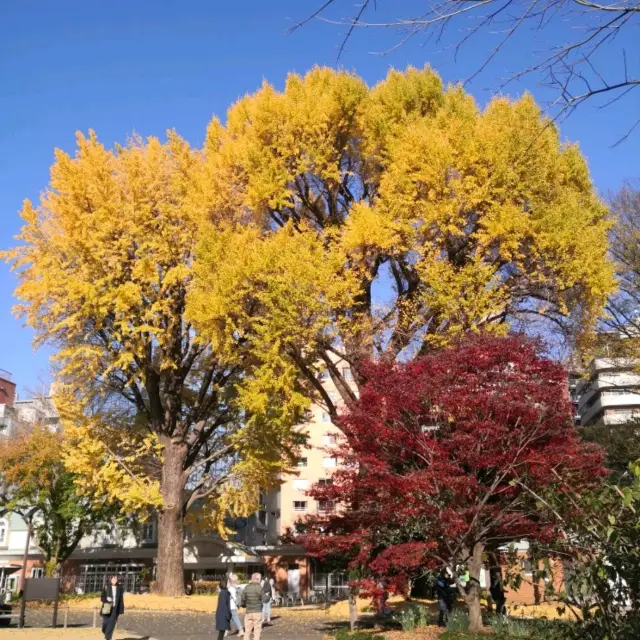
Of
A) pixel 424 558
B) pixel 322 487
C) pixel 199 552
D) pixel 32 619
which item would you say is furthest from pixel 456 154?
pixel 199 552

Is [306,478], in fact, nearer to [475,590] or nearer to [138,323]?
[138,323]

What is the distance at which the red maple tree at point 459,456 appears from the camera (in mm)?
10625

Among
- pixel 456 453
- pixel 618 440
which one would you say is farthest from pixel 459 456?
pixel 618 440

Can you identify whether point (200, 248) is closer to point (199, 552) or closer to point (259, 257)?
point (259, 257)

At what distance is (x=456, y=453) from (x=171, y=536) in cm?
1186

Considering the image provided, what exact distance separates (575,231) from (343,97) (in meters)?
7.32

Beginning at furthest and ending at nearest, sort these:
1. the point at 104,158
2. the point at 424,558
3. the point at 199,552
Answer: the point at 199,552
the point at 104,158
the point at 424,558

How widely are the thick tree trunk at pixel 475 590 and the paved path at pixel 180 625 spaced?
334 centimetres

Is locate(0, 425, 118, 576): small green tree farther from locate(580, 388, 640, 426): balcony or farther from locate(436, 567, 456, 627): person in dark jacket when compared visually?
locate(580, 388, 640, 426): balcony

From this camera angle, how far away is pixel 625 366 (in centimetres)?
1988

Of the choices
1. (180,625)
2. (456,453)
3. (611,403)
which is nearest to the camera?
(456,453)

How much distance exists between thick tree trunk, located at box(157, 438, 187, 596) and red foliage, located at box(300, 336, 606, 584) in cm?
860

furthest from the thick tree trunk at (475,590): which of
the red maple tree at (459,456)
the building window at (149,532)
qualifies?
the building window at (149,532)

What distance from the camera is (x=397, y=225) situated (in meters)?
15.7
